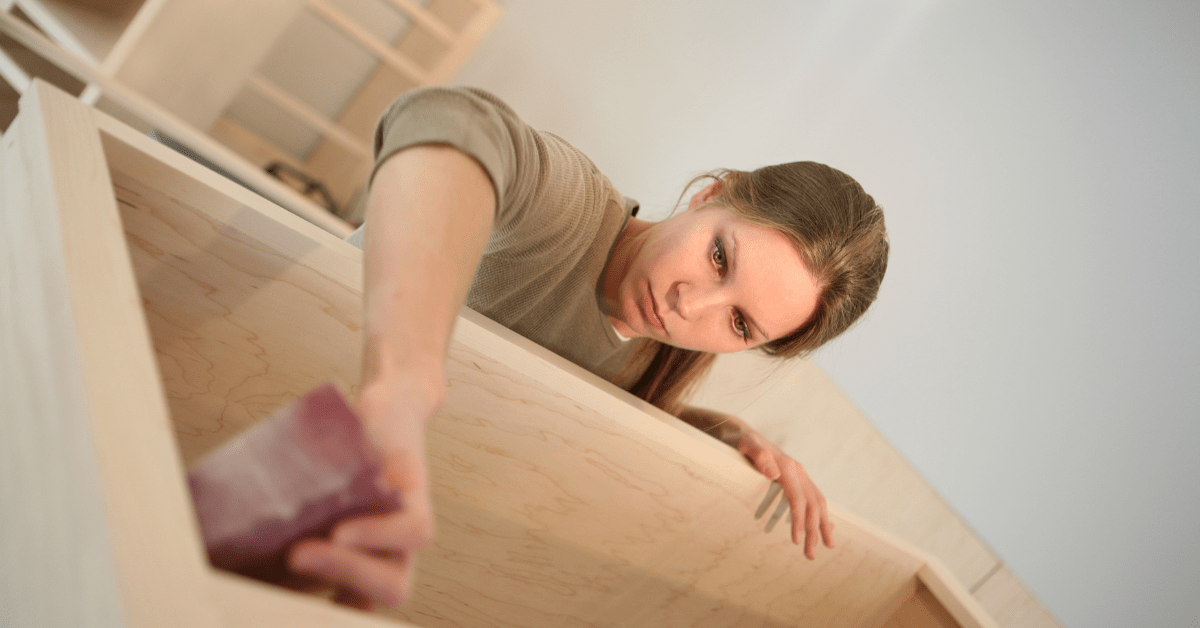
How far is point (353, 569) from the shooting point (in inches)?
9.2

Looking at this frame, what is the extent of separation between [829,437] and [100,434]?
1528 mm

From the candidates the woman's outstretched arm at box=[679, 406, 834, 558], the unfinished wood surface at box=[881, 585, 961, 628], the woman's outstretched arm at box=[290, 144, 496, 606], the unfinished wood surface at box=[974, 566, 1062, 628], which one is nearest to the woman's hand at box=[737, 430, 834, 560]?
the woman's outstretched arm at box=[679, 406, 834, 558]

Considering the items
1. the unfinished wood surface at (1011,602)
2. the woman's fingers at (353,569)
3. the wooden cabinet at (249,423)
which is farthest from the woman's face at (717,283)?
the unfinished wood surface at (1011,602)

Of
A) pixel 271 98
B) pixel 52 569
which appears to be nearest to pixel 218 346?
pixel 52 569

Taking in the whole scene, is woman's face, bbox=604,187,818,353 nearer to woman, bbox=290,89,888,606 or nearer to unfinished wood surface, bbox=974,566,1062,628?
woman, bbox=290,89,888,606

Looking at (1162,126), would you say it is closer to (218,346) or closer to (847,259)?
(847,259)

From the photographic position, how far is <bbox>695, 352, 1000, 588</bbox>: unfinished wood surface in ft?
4.95

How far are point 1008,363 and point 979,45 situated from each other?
0.61 m

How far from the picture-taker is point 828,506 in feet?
2.86

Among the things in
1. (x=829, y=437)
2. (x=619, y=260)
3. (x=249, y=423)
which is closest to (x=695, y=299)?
(x=619, y=260)

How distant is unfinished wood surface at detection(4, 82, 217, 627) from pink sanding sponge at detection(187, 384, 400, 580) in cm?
2

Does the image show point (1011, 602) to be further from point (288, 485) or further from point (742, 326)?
point (288, 485)

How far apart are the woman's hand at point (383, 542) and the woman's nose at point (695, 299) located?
1.86ft

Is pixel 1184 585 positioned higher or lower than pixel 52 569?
higher
